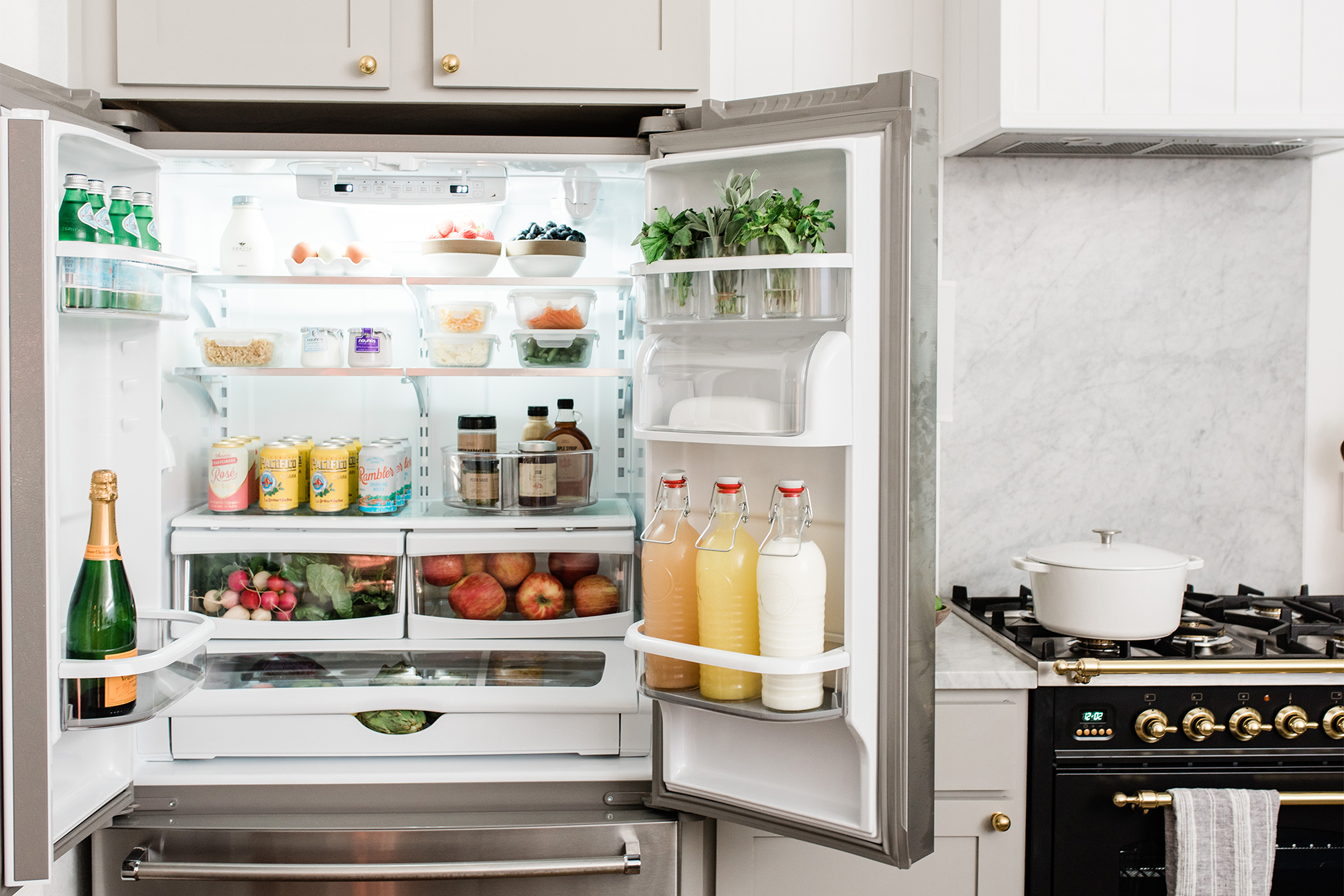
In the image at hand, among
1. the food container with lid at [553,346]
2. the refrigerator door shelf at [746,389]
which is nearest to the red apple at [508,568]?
the food container with lid at [553,346]

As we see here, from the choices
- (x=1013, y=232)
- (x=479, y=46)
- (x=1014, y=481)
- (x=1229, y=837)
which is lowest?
(x=1229, y=837)

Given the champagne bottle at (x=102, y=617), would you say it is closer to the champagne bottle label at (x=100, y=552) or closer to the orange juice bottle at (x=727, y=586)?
the champagne bottle label at (x=100, y=552)

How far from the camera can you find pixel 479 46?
1560mm

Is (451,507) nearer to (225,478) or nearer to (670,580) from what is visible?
(225,478)

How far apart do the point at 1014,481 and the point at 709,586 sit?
1.09m

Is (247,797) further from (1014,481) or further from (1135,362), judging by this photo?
(1135,362)

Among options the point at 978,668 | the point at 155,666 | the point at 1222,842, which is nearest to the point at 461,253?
the point at 155,666

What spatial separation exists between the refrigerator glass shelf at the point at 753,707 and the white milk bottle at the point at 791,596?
0.02 metres

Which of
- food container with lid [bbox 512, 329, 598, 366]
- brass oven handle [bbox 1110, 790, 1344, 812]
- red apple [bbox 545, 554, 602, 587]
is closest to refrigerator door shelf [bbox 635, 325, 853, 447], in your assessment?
food container with lid [bbox 512, 329, 598, 366]

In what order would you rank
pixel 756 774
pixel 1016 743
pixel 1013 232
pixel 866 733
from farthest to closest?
pixel 1013 232, pixel 1016 743, pixel 756 774, pixel 866 733

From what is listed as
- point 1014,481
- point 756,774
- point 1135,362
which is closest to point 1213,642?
point 1014,481

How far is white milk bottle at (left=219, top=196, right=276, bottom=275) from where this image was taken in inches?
65.8

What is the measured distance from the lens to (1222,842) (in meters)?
1.53

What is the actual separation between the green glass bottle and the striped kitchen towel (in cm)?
193
